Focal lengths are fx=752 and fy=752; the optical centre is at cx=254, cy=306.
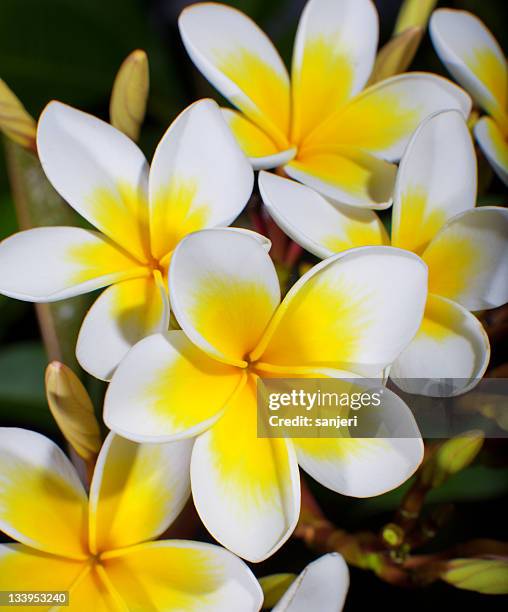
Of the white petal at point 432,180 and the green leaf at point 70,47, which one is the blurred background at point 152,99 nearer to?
the green leaf at point 70,47

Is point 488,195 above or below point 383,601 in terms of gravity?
above

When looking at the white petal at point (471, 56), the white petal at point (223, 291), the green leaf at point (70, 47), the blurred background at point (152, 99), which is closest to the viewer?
the white petal at point (223, 291)

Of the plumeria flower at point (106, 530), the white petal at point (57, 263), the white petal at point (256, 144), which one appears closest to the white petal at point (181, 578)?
the plumeria flower at point (106, 530)

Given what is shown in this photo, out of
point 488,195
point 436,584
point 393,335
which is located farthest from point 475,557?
point 488,195

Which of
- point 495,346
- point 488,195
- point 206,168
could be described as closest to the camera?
point 206,168

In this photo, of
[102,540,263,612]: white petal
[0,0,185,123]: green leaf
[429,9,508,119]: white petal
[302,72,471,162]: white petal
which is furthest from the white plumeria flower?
[0,0,185,123]: green leaf

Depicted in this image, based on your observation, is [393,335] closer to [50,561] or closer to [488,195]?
[50,561]

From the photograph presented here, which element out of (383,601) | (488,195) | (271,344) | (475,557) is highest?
(271,344)
